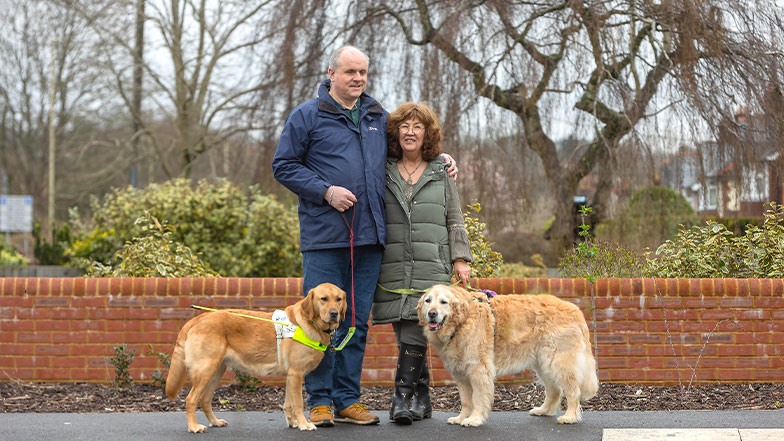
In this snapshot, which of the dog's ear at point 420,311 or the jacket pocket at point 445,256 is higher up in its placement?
the jacket pocket at point 445,256

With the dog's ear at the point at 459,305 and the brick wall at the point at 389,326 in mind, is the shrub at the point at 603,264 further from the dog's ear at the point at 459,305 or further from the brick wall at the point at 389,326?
the dog's ear at the point at 459,305

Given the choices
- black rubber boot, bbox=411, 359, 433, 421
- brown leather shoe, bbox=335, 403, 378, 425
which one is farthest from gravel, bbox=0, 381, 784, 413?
brown leather shoe, bbox=335, 403, 378, 425

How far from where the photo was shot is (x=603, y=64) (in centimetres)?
1046

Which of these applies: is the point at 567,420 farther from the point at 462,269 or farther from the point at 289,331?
the point at 289,331

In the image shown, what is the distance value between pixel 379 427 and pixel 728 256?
4019 mm

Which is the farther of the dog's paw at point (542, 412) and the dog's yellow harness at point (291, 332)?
the dog's paw at point (542, 412)

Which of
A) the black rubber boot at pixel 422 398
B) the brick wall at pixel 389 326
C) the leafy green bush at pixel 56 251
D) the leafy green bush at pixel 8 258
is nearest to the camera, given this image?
the black rubber boot at pixel 422 398

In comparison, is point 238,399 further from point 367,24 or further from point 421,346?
point 367,24

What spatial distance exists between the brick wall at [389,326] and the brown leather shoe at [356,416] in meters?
1.43

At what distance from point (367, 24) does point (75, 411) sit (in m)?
7.32

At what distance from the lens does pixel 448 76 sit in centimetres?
1062

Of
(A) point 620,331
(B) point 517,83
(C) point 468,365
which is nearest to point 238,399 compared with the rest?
(C) point 468,365

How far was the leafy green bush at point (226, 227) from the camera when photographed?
41.9 feet

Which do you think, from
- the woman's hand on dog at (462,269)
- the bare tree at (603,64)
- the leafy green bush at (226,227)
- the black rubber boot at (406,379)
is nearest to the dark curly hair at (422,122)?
the woman's hand on dog at (462,269)
